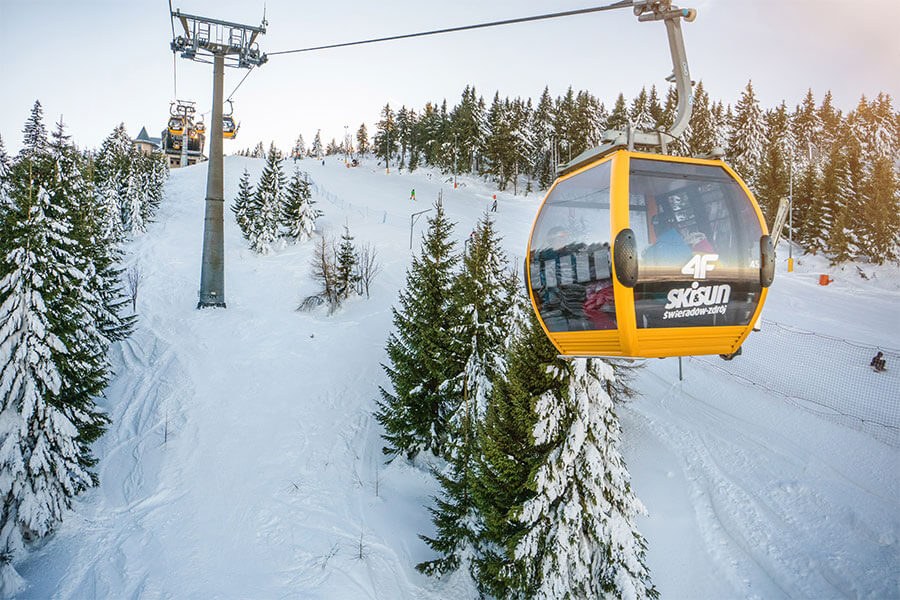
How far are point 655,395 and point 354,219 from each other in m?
31.2

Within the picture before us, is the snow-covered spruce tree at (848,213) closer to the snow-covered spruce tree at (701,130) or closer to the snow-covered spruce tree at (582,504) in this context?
the snow-covered spruce tree at (701,130)

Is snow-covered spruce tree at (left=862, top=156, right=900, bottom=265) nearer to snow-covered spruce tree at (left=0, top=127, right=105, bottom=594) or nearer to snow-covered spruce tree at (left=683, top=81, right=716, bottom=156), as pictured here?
snow-covered spruce tree at (left=683, top=81, right=716, bottom=156)

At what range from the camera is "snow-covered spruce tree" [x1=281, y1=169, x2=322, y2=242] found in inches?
1430

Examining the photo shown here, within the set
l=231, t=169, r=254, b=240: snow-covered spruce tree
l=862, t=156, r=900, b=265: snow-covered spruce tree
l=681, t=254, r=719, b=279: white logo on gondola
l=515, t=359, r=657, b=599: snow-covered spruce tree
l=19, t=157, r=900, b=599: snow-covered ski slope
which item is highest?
l=862, t=156, r=900, b=265: snow-covered spruce tree

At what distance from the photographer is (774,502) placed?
1218 centimetres

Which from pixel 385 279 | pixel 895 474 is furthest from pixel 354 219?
pixel 895 474

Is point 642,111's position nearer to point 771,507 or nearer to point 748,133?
point 748,133

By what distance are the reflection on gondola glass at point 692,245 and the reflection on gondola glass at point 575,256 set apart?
0.31 m

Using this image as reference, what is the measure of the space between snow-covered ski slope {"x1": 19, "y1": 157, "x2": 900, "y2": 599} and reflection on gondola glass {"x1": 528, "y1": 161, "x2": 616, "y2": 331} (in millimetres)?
9702

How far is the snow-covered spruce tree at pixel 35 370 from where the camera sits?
11.8 metres

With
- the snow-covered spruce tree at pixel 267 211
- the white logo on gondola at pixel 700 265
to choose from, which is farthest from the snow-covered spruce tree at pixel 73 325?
the snow-covered spruce tree at pixel 267 211

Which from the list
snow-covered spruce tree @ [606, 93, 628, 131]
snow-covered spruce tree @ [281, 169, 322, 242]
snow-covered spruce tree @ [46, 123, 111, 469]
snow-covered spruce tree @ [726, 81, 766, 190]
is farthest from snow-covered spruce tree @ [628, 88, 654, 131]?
snow-covered spruce tree @ [46, 123, 111, 469]

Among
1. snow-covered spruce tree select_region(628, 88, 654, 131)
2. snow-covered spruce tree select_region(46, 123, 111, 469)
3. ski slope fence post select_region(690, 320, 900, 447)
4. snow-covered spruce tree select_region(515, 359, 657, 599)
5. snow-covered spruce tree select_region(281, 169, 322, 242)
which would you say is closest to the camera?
snow-covered spruce tree select_region(515, 359, 657, 599)

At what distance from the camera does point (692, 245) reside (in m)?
4.52
